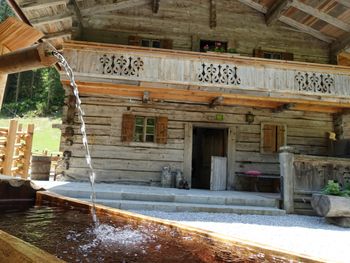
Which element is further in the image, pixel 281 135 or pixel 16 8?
pixel 281 135

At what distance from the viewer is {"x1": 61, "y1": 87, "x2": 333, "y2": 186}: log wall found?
11.3 metres

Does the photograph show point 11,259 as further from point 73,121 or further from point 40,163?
point 40,163

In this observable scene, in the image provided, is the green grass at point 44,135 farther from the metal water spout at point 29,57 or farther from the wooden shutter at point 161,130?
the metal water spout at point 29,57

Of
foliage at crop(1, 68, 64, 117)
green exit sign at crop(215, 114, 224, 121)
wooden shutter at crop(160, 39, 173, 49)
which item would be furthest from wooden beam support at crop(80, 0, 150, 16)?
foliage at crop(1, 68, 64, 117)

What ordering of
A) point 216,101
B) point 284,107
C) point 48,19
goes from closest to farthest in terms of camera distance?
1. point 216,101
2. point 48,19
3. point 284,107

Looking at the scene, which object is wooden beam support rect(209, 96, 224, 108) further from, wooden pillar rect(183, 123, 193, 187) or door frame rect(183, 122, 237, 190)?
wooden pillar rect(183, 123, 193, 187)

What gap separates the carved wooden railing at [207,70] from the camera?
9.91 m

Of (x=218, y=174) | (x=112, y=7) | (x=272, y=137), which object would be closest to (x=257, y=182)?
(x=218, y=174)

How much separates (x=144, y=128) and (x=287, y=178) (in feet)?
18.5

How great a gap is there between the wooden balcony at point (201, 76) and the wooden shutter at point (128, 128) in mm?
936

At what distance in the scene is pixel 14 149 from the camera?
941 cm

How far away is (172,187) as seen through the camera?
11258mm

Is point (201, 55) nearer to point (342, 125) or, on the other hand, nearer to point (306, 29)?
point (306, 29)

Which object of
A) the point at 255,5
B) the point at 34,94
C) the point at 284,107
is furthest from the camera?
the point at 34,94
